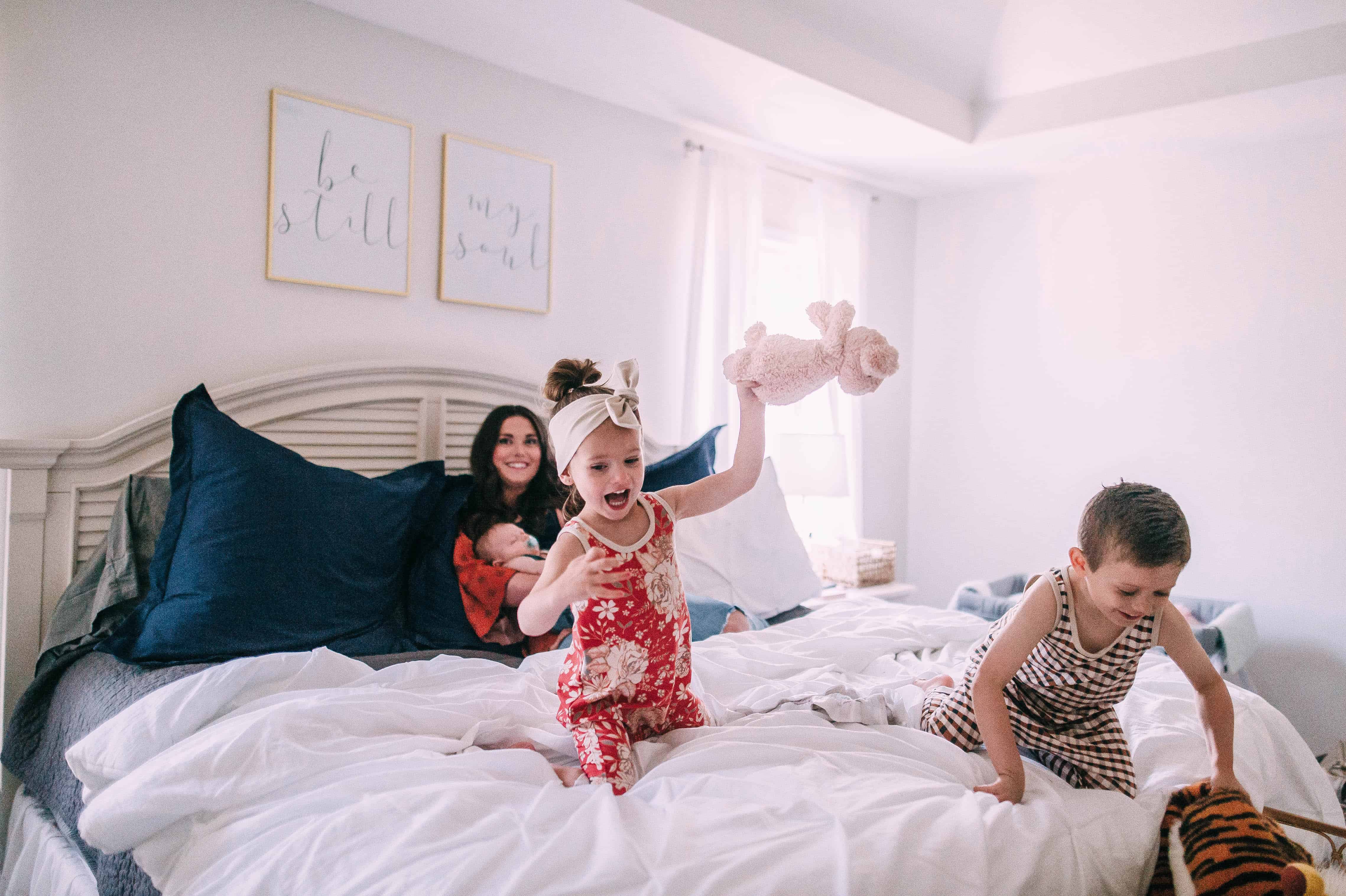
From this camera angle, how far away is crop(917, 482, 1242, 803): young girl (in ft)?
4.10

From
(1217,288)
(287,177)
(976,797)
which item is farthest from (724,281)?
(976,797)

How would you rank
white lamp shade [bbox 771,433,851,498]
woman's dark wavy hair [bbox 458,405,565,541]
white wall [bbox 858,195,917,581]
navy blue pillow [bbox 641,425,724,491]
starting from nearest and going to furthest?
1. woman's dark wavy hair [bbox 458,405,565,541]
2. navy blue pillow [bbox 641,425,724,491]
3. white lamp shade [bbox 771,433,851,498]
4. white wall [bbox 858,195,917,581]

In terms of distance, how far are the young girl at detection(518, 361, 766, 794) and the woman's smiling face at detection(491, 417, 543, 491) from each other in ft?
2.67

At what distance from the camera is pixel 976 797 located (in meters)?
1.17

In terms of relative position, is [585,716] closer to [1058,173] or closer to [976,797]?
[976,797]

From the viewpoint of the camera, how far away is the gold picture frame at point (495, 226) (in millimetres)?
2639

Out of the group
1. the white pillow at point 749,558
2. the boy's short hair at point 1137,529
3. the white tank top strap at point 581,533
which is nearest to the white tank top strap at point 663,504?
the white tank top strap at point 581,533

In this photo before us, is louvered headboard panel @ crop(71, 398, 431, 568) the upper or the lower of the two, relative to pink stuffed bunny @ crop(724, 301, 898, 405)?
lower

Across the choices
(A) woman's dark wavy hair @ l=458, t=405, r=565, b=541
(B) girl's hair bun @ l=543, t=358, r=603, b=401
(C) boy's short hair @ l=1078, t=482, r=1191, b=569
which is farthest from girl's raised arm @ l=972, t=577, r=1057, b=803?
(A) woman's dark wavy hair @ l=458, t=405, r=565, b=541

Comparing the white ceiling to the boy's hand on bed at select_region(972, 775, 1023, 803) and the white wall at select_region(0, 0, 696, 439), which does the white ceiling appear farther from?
the boy's hand on bed at select_region(972, 775, 1023, 803)

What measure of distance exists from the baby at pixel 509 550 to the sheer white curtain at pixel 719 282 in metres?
1.17

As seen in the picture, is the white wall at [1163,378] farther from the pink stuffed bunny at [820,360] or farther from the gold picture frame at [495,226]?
the pink stuffed bunny at [820,360]

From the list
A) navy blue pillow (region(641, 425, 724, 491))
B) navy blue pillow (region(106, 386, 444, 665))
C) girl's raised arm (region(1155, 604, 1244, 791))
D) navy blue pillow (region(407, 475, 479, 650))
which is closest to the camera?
girl's raised arm (region(1155, 604, 1244, 791))

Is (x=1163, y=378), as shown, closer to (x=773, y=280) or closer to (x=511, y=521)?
(x=773, y=280)
